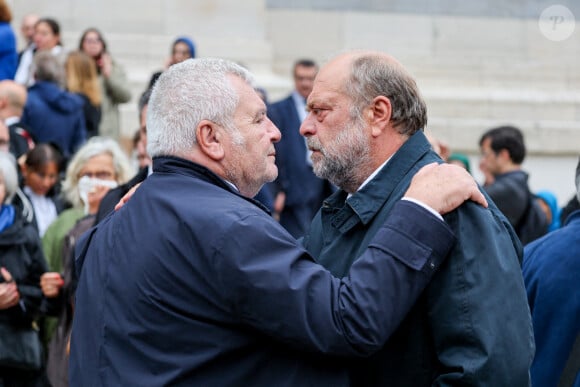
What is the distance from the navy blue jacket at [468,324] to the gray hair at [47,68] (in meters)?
6.55

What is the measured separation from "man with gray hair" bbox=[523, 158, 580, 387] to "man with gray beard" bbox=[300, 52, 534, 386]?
0.96 m

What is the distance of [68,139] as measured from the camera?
9641mm

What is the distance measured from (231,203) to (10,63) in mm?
7244

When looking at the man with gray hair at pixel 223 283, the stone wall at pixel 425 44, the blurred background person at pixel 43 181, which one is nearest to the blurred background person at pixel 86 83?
the stone wall at pixel 425 44

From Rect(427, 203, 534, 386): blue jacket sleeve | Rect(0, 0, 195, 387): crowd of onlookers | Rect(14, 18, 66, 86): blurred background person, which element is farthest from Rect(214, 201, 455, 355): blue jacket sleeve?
Rect(14, 18, 66, 86): blurred background person

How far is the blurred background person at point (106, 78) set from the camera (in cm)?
1040

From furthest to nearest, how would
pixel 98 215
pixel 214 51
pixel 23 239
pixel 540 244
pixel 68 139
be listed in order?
pixel 214 51
pixel 68 139
pixel 23 239
pixel 98 215
pixel 540 244

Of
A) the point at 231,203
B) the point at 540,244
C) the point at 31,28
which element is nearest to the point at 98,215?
the point at 540,244

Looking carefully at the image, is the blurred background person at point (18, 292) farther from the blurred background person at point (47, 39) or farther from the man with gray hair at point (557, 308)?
the blurred background person at point (47, 39)

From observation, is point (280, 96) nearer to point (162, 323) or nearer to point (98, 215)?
point (98, 215)

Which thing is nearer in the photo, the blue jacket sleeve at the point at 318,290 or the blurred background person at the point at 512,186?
the blue jacket sleeve at the point at 318,290

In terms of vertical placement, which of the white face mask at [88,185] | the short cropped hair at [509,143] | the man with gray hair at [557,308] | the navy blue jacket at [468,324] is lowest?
the short cropped hair at [509,143]

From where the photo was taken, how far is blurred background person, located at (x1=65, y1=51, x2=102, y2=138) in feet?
33.4

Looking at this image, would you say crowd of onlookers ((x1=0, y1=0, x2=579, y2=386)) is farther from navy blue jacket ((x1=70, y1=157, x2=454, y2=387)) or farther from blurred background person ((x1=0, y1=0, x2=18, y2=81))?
navy blue jacket ((x1=70, y1=157, x2=454, y2=387))
